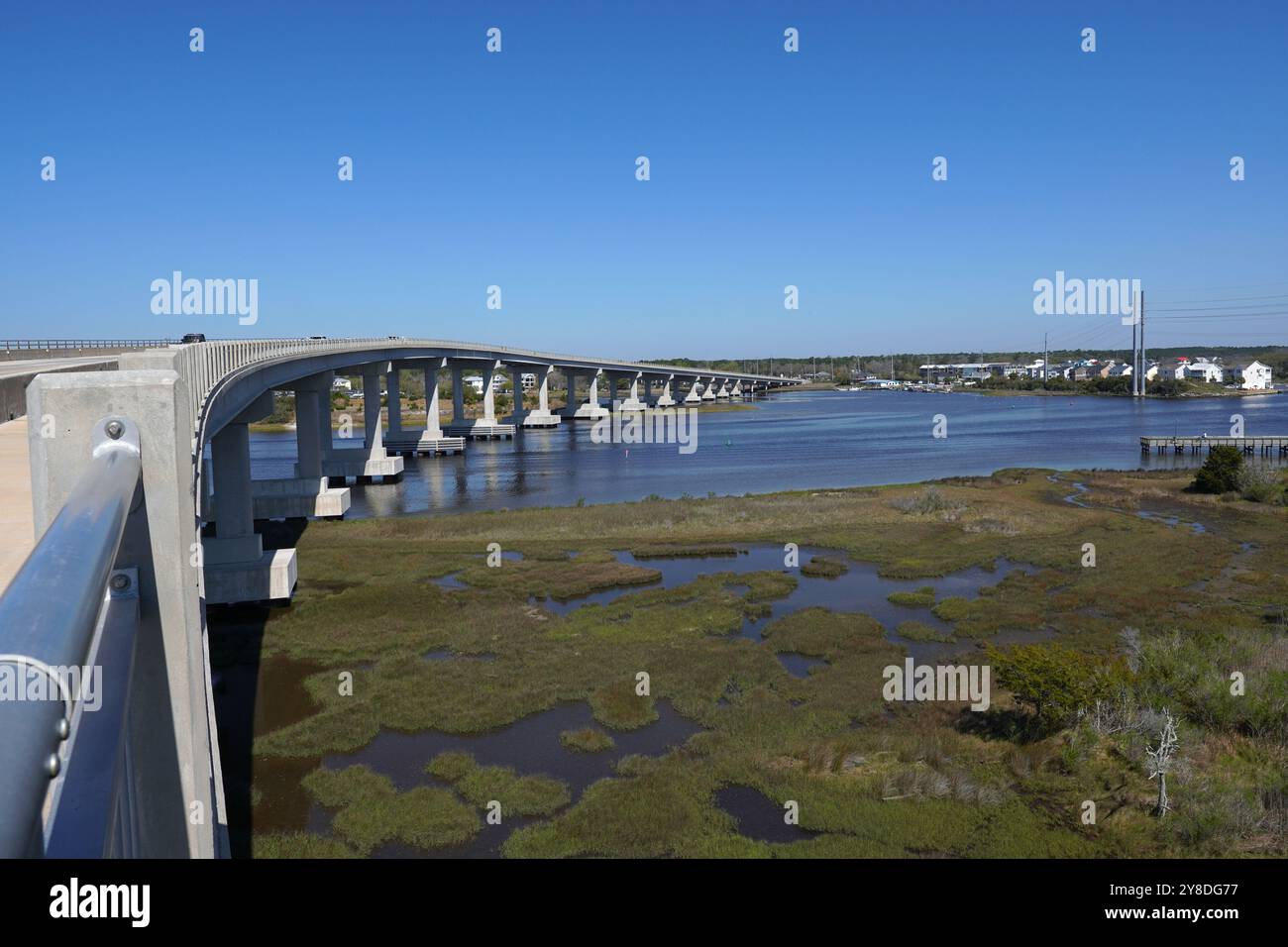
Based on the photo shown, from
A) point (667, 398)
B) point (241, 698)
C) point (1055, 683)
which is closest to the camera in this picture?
point (1055, 683)

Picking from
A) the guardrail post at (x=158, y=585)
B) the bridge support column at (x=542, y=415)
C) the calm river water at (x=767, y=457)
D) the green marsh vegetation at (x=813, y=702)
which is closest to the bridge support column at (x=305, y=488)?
the calm river water at (x=767, y=457)

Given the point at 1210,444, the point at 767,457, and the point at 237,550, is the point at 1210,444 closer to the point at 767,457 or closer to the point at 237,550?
the point at 767,457

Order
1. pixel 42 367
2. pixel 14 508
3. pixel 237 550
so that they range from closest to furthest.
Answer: pixel 14 508 < pixel 42 367 < pixel 237 550

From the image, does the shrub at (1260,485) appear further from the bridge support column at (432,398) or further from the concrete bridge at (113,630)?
the bridge support column at (432,398)

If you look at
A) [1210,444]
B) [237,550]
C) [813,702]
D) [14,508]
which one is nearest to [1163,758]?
[813,702]

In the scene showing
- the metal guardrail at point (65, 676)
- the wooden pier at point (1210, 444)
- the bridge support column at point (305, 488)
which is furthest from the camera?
the wooden pier at point (1210, 444)
